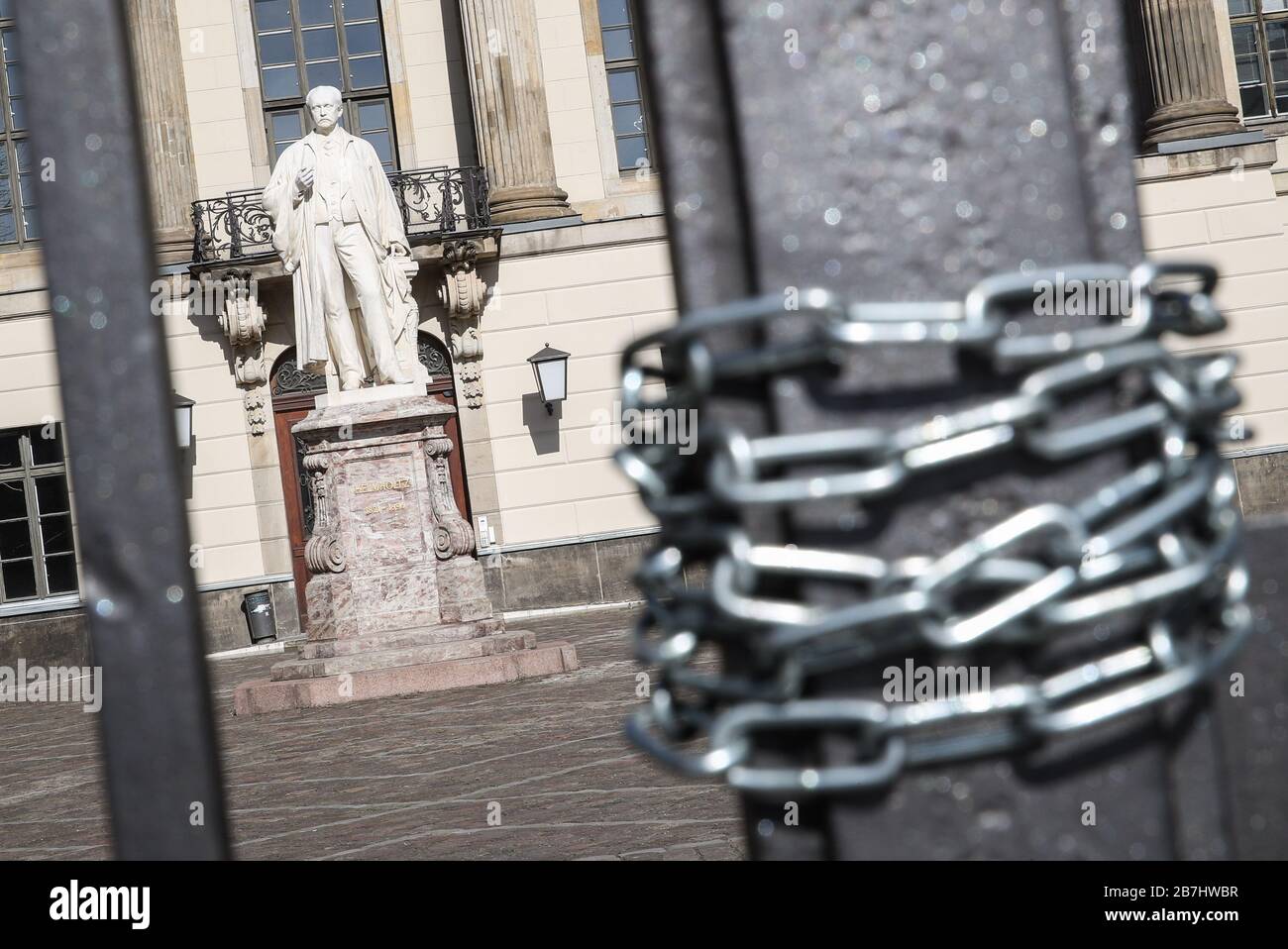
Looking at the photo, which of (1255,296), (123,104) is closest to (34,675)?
(1255,296)

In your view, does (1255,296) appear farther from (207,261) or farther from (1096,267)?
(1096,267)

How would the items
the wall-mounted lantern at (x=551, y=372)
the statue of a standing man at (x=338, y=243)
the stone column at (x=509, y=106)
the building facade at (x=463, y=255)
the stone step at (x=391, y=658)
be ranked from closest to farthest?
the stone step at (x=391, y=658) → the statue of a standing man at (x=338, y=243) → the wall-mounted lantern at (x=551, y=372) → the building facade at (x=463, y=255) → the stone column at (x=509, y=106)

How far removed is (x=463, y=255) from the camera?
1792 cm

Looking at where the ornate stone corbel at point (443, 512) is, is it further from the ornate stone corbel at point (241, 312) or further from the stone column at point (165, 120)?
the stone column at point (165, 120)

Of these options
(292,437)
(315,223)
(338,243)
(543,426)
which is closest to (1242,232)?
(543,426)

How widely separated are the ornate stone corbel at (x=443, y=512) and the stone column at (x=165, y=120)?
→ 30.6ft

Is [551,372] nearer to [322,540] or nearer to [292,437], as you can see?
[292,437]

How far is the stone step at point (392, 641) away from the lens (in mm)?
9789

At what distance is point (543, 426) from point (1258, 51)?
12.0m

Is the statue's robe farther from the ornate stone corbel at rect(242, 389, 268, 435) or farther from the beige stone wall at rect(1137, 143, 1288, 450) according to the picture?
the beige stone wall at rect(1137, 143, 1288, 450)

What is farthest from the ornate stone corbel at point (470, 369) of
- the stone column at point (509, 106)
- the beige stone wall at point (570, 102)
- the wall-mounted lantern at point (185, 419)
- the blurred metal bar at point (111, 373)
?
the blurred metal bar at point (111, 373)
